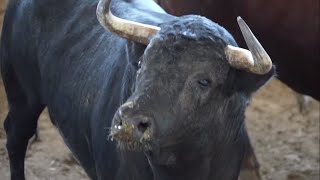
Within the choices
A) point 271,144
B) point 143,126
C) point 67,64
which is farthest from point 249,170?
point 143,126

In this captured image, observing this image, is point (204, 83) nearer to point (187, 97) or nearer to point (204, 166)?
point (187, 97)

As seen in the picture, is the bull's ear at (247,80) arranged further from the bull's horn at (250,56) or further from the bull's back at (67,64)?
the bull's back at (67,64)

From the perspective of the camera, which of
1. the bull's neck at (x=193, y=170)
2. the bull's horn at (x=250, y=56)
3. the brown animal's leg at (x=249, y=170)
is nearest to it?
the bull's horn at (x=250, y=56)

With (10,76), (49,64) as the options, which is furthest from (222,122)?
(10,76)

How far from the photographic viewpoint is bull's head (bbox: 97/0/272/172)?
9.85ft

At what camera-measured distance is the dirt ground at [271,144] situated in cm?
534

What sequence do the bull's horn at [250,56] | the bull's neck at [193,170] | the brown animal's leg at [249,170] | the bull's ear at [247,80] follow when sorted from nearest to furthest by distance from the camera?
the bull's horn at [250,56] < the bull's ear at [247,80] < the bull's neck at [193,170] < the brown animal's leg at [249,170]

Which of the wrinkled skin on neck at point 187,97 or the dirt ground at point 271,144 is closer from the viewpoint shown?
the wrinkled skin on neck at point 187,97

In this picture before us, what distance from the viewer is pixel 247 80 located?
126 inches

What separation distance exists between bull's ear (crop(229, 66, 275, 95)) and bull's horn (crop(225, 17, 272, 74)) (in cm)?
5

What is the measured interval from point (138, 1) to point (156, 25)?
1.95 feet

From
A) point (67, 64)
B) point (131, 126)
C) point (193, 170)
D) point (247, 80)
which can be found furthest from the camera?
point (67, 64)

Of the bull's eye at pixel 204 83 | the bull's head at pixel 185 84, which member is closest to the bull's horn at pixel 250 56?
the bull's head at pixel 185 84

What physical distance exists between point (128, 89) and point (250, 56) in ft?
1.78
